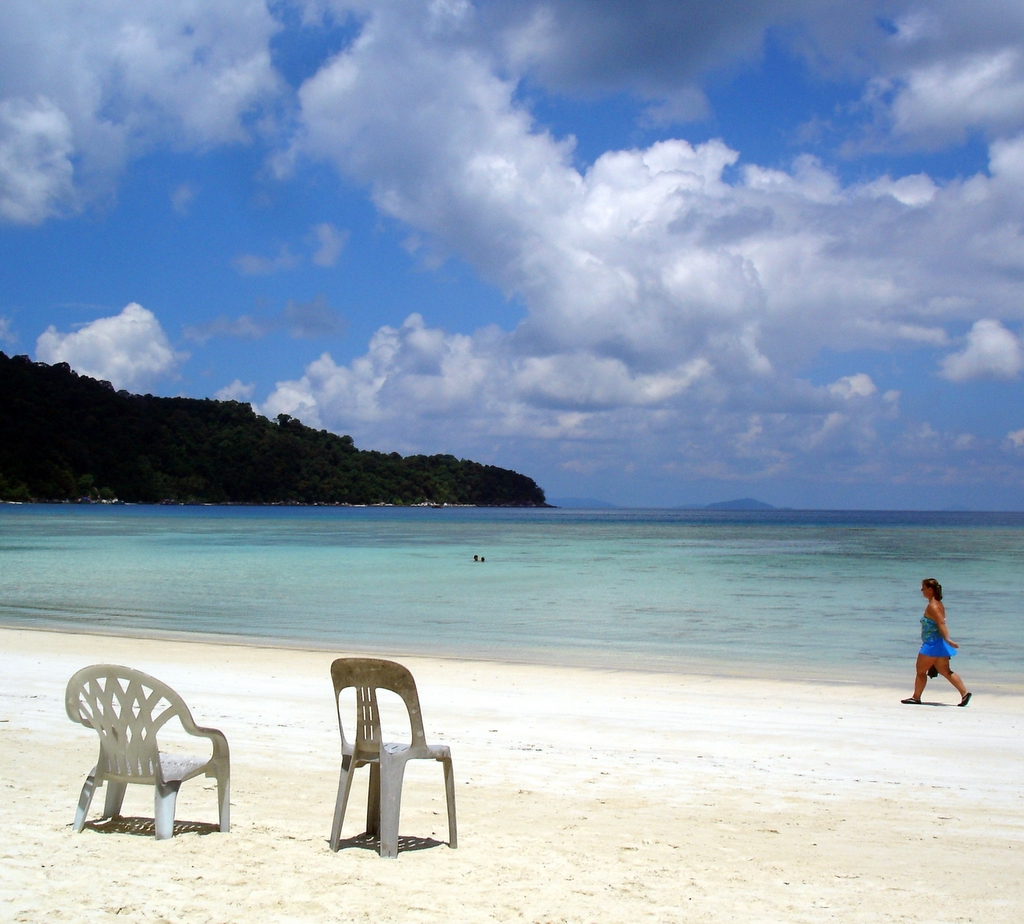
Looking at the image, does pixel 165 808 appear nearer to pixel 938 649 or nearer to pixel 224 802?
pixel 224 802

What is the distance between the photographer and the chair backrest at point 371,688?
473 centimetres

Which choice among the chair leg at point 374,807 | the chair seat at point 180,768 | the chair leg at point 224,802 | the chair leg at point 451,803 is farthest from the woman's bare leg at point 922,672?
the chair seat at point 180,768

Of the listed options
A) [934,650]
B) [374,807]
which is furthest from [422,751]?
[934,650]

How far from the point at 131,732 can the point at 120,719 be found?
0.31 feet

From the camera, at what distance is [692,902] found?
444 centimetres

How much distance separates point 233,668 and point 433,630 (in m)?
7.54

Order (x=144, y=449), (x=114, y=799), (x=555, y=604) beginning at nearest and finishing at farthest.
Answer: (x=114, y=799)
(x=555, y=604)
(x=144, y=449)

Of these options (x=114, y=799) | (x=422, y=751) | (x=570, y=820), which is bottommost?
(x=570, y=820)

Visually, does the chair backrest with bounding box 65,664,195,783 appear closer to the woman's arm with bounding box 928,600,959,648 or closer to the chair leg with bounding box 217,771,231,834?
the chair leg with bounding box 217,771,231,834

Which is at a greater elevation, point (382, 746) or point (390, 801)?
point (382, 746)

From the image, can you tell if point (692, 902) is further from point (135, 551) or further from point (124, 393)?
point (124, 393)

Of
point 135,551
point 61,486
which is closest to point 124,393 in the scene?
point 61,486

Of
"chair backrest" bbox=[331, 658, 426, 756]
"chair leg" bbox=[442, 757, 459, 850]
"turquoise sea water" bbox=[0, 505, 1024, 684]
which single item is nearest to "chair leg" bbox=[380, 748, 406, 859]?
"chair backrest" bbox=[331, 658, 426, 756]

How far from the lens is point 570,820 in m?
5.79
